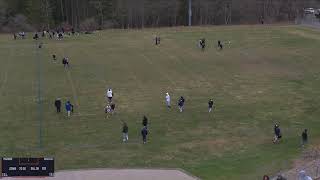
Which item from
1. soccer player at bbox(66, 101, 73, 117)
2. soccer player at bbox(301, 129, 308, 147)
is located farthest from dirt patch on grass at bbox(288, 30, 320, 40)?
soccer player at bbox(66, 101, 73, 117)

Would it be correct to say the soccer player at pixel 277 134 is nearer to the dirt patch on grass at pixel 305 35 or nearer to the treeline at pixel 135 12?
the dirt patch on grass at pixel 305 35

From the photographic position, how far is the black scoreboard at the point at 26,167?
881 inches

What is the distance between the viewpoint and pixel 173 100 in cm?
3791

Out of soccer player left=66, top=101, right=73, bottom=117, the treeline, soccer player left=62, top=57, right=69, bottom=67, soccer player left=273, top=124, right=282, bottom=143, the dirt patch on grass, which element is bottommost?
soccer player left=273, top=124, right=282, bottom=143

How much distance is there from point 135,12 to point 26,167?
8337cm

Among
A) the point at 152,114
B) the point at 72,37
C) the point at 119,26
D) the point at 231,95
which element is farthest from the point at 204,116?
the point at 119,26

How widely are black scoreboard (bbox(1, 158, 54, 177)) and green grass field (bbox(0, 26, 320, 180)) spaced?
8.56 feet

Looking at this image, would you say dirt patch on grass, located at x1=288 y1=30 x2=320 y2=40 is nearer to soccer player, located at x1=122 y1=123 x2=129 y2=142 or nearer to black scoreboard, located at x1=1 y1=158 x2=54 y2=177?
soccer player, located at x1=122 y1=123 x2=129 y2=142

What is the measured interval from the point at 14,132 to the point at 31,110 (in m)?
4.69

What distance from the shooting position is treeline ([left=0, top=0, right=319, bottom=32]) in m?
97.4

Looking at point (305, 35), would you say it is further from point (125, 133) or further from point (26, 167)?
point (26, 167)

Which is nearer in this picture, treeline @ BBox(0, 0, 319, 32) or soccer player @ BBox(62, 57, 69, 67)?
soccer player @ BBox(62, 57, 69, 67)

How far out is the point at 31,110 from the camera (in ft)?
116

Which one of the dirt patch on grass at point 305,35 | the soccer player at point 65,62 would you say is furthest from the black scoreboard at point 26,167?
the dirt patch on grass at point 305,35
